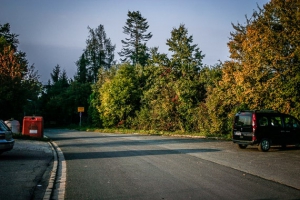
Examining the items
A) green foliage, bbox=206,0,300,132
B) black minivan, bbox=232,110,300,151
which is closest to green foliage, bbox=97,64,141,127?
green foliage, bbox=206,0,300,132

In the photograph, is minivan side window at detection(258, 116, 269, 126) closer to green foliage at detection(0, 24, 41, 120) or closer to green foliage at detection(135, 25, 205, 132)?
green foliage at detection(135, 25, 205, 132)

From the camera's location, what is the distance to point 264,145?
15.7 metres

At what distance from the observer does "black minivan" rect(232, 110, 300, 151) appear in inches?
618

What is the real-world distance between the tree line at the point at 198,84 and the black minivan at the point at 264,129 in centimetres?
386

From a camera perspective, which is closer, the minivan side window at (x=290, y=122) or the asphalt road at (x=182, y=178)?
the asphalt road at (x=182, y=178)

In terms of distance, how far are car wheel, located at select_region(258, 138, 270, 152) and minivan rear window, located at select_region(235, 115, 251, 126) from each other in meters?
1.08

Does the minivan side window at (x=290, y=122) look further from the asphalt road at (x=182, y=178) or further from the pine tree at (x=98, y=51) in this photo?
the pine tree at (x=98, y=51)

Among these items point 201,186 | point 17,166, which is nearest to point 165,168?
point 201,186

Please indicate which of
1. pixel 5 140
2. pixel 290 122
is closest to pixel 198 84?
pixel 290 122

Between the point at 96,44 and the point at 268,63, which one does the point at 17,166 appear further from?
the point at 96,44

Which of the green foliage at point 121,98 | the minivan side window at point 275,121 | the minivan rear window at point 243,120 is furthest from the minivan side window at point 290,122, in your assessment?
the green foliage at point 121,98

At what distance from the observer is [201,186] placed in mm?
7570

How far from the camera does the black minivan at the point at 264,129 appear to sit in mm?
15688

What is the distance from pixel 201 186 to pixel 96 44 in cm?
6455
